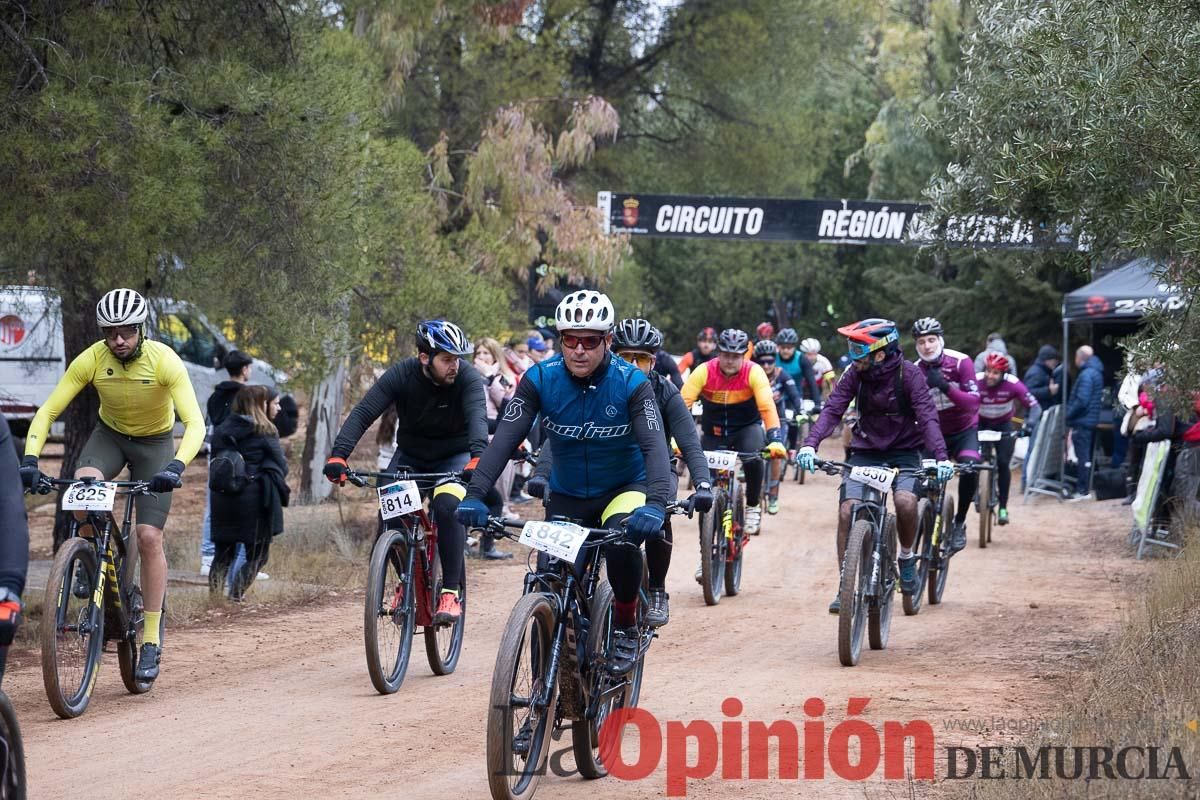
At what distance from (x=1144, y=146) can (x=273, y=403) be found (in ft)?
22.2

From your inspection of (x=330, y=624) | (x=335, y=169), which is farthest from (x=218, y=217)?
(x=330, y=624)

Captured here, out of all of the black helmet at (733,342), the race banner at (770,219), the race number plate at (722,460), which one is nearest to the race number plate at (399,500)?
the race number plate at (722,460)

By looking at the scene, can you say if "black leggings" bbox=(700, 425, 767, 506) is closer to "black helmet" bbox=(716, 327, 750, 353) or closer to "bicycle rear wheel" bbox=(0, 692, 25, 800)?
"black helmet" bbox=(716, 327, 750, 353)

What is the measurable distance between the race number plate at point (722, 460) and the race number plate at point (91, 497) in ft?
18.0

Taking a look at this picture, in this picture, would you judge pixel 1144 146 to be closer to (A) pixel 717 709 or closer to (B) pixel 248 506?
(A) pixel 717 709

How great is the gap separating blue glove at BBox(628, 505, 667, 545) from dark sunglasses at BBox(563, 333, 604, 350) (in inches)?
30.7

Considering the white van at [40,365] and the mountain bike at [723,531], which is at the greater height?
the white van at [40,365]

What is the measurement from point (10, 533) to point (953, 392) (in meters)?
10.2

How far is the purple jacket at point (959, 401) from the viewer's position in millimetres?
13727

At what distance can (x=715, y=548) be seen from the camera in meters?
12.8

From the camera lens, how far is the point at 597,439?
22.7 feet

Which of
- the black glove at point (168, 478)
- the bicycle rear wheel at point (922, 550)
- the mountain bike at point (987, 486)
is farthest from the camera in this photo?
the mountain bike at point (987, 486)

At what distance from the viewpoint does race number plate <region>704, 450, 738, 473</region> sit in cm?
1254

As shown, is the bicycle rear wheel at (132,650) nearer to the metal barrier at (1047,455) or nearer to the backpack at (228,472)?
the backpack at (228,472)
